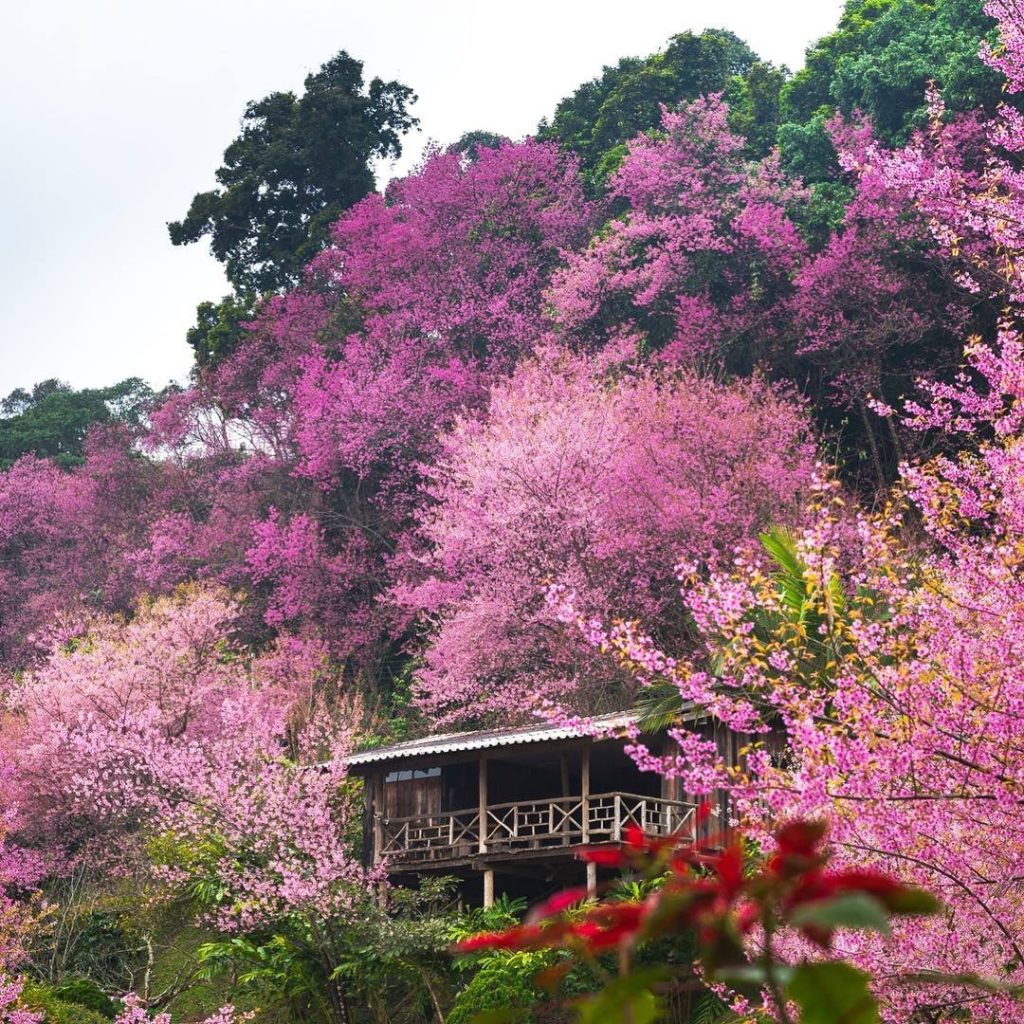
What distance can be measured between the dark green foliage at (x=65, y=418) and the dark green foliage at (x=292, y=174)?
9836mm

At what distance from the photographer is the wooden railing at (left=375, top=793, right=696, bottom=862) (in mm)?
20672

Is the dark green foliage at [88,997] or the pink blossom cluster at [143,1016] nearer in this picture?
the pink blossom cluster at [143,1016]

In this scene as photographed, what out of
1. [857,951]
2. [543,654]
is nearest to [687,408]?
[543,654]

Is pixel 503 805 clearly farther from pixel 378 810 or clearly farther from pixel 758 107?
pixel 758 107

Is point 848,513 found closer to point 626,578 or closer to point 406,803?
point 626,578

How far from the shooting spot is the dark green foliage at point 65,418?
53250 mm

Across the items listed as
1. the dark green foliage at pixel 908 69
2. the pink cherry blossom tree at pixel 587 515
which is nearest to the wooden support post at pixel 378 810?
the pink cherry blossom tree at pixel 587 515

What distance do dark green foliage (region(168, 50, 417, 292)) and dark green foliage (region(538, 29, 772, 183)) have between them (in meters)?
5.94

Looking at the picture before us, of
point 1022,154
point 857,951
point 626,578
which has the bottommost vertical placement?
point 857,951

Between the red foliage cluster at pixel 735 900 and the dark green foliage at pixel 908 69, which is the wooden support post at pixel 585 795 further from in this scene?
the dark green foliage at pixel 908 69

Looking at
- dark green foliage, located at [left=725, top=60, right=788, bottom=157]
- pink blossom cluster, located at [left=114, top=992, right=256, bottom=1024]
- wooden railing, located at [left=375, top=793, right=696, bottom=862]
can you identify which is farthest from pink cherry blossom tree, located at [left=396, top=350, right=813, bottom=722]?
dark green foliage, located at [left=725, top=60, right=788, bottom=157]

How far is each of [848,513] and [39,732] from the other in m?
17.7

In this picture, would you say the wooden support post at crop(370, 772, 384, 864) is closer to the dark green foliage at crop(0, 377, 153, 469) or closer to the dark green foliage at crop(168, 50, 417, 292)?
the dark green foliage at crop(168, 50, 417, 292)

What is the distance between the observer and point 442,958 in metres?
20.5
